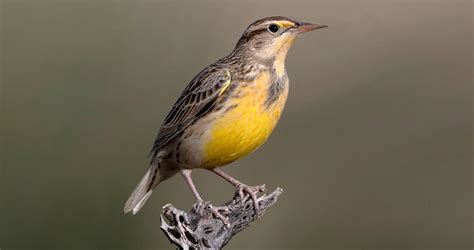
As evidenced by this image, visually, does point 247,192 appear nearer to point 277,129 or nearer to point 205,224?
point 205,224

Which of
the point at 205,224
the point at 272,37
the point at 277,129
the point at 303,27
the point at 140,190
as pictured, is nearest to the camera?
the point at 205,224

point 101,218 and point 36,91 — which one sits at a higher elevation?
point 36,91

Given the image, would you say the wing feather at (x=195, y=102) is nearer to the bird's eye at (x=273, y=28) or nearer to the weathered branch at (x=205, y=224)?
the bird's eye at (x=273, y=28)

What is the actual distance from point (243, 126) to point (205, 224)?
30.5 inches

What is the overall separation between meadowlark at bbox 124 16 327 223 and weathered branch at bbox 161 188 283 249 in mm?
100

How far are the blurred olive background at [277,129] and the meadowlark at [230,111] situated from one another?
88 cm

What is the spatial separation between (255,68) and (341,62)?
358cm

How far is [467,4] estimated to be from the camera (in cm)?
1015

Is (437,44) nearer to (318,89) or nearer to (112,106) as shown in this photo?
(318,89)

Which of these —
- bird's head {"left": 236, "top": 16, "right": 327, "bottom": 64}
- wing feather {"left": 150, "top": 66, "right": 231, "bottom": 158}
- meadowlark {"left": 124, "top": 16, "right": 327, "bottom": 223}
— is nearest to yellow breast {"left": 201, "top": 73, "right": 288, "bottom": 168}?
meadowlark {"left": 124, "top": 16, "right": 327, "bottom": 223}

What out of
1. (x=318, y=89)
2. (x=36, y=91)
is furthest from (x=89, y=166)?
(x=318, y=89)

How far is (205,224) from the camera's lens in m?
4.89

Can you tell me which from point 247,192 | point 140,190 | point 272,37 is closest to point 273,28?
point 272,37

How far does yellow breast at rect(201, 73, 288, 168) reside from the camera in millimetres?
5477
